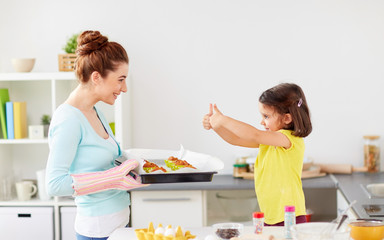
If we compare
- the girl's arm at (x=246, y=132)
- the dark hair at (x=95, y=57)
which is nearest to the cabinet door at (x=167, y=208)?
the girl's arm at (x=246, y=132)

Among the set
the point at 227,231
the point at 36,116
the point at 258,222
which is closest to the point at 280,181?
the point at 258,222

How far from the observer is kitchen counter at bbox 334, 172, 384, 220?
9.67 feet

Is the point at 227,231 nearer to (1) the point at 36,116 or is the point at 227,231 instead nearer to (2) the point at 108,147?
(2) the point at 108,147

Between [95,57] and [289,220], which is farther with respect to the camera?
[95,57]

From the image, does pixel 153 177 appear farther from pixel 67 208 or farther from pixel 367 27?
pixel 367 27

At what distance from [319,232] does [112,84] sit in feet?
3.34

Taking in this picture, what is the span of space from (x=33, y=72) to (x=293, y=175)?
220 centimetres

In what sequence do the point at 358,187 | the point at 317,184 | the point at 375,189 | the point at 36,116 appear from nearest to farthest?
the point at 375,189
the point at 358,187
the point at 317,184
the point at 36,116

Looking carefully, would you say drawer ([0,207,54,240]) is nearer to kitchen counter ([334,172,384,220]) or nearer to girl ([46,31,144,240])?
girl ([46,31,144,240])

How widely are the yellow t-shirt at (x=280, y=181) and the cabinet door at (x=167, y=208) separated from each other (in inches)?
45.3

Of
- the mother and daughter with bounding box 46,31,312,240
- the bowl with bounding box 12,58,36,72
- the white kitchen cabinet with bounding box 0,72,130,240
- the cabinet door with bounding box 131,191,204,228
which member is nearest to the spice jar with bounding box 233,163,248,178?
the cabinet door with bounding box 131,191,204,228

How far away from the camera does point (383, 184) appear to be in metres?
3.44

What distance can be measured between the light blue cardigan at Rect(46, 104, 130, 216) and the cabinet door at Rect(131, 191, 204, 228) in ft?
3.90

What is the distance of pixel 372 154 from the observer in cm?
400
